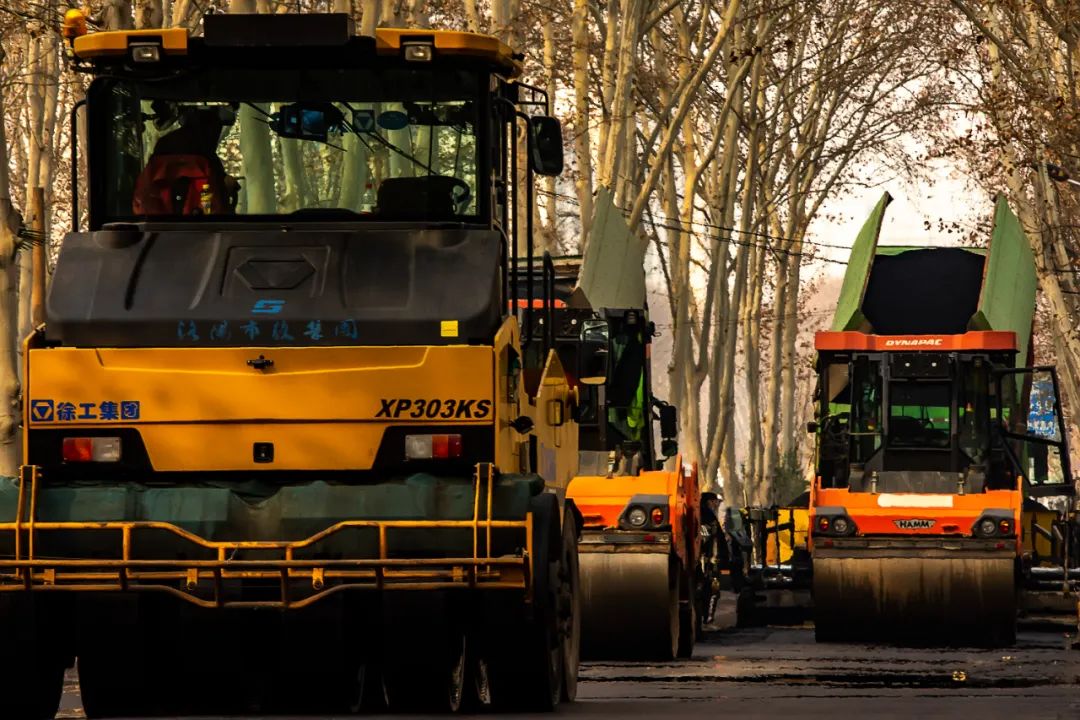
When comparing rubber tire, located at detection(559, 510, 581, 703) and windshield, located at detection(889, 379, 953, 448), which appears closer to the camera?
rubber tire, located at detection(559, 510, 581, 703)

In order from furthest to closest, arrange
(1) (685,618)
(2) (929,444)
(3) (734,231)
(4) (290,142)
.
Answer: (3) (734,231)
(2) (929,444)
(1) (685,618)
(4) (290,142)

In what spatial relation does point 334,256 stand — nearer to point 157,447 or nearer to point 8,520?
point 157,447

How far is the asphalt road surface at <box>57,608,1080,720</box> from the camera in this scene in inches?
502

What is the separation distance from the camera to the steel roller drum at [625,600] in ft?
62.5

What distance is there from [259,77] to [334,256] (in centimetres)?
104

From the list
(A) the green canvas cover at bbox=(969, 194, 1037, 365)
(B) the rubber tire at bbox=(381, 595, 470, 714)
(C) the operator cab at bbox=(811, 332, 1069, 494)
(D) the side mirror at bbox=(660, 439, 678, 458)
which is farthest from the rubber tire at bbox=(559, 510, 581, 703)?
(A) the green canvas cover at bbox=(969, 194, 1037, 365)

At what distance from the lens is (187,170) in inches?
475

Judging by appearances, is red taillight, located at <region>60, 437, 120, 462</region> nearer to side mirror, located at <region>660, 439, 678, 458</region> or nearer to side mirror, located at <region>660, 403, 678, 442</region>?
side mirror, located at <region>660, 403, 678, 442</region>

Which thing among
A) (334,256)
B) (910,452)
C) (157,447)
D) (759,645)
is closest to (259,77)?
(334,256)

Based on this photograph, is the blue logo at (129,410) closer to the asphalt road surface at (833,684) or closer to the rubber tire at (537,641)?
the asphalt road surface at (833,684)

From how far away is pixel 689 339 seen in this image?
41.0 meters

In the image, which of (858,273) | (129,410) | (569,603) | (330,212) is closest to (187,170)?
(330,212)

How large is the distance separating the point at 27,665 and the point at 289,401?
166 centimetres

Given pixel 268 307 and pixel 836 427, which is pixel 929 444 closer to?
pixel 836 427
